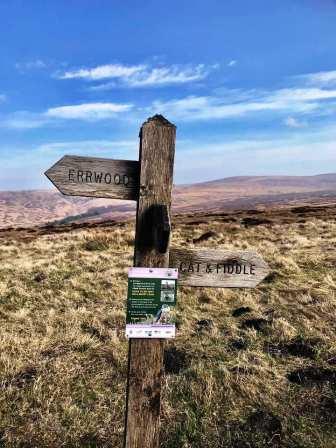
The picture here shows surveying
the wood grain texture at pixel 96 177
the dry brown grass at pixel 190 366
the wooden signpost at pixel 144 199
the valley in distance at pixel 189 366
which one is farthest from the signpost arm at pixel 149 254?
the dry brown grass at pixel 190 366

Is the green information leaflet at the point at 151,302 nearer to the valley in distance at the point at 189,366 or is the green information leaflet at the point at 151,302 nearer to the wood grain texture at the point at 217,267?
the wood grain texture at the point at 217,267

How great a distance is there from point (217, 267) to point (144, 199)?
84cm

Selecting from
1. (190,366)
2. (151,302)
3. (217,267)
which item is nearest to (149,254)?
(151,302)

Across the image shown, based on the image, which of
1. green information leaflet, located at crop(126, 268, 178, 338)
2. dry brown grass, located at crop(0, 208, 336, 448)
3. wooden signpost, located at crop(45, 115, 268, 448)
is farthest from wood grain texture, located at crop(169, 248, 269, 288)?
dry brown grass, located at crop(0, 208, 336, 448)

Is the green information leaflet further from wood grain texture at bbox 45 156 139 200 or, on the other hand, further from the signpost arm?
wood grain texture at bbox 45 156 139 200

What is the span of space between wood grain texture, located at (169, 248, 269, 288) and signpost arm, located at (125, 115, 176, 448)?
7.7 inches

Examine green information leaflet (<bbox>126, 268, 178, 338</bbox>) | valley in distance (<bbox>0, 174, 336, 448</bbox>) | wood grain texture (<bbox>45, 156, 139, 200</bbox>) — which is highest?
wood grain texture (<bbox>45, 156, 139, 200</bbox>)

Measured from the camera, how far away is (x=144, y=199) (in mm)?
3367

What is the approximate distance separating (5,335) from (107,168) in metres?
4.66

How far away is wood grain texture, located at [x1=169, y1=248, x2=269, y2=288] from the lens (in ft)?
11.6

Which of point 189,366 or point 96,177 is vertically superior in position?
point 96,177

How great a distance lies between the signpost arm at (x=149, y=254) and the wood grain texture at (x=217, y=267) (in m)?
0.20

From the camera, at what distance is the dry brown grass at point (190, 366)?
177 inches

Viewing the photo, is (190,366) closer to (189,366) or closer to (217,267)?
(189,366)
